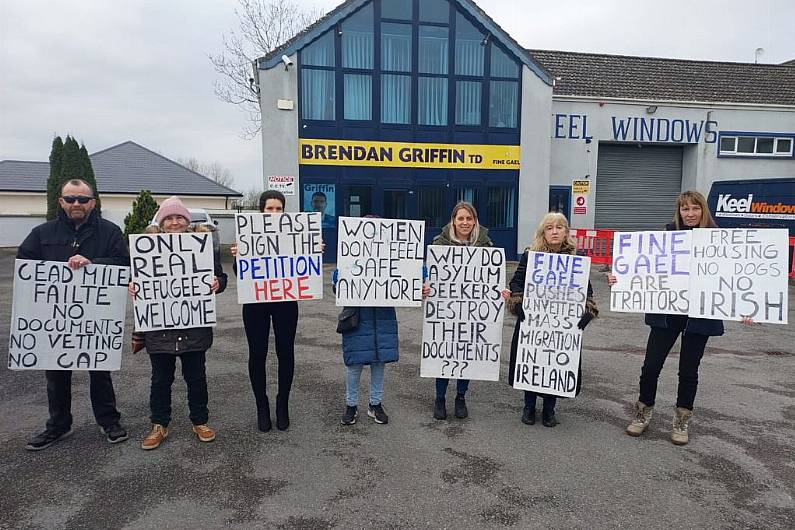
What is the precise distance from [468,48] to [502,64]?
1251 mm

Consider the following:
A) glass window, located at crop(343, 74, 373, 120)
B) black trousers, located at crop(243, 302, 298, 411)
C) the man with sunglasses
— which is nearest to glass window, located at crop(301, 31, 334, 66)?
glass window, located at crop(343, 74, 373, 120)

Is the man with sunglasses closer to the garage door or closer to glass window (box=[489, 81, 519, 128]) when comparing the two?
glass window (box=[489, 81, 519, 128])

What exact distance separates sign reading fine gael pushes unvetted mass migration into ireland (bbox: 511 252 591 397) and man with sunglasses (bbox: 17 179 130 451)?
3550mm

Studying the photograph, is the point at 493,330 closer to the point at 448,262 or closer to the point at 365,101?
the point at 448,262

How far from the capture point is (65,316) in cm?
441

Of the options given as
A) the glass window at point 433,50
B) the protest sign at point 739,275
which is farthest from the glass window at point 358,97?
the protest sign at point 739,275

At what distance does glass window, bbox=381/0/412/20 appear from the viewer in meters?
16.6

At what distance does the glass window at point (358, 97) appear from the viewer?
16719 millimetres

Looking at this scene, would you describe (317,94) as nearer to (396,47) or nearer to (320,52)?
(320,52)

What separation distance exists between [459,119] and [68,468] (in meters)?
15.6

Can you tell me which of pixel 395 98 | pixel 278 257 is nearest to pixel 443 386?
pixel 278 257

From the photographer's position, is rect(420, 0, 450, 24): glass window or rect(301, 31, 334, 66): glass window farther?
rect(420, 0, 450, 24): glass window

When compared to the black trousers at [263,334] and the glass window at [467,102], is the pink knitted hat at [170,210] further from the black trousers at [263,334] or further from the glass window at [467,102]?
the glass window at [467,102]

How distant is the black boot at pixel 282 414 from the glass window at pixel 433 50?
47.5 feet
